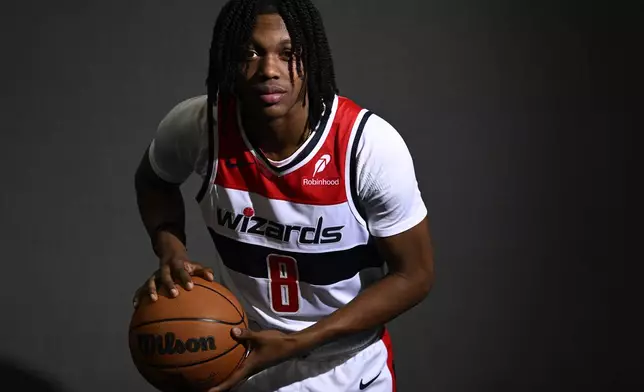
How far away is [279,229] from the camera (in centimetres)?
137

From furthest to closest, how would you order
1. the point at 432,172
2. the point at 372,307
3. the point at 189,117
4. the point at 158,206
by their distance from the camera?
1. the point at 432,172
2. the point at 158,206
3. the point at 189,117
4. the point at 372,307

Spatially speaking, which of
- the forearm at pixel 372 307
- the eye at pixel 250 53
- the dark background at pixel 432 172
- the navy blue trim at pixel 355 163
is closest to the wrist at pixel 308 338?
the forearm at pixel 372 307

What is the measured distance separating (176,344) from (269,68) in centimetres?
44

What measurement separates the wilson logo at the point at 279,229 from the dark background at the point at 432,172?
72 cm

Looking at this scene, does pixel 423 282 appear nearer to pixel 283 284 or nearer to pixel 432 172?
pixel 283 284

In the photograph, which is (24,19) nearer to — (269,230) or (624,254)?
(269,230)

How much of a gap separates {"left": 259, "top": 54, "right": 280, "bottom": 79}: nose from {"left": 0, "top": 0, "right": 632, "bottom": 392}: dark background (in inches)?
31.4

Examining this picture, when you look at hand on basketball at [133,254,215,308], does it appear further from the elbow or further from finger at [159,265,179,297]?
the elbow

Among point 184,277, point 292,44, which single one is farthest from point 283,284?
point 292,44

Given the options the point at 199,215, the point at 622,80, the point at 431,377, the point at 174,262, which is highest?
the point at 622,80

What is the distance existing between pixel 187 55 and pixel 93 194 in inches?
16.8

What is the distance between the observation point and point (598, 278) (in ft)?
6.86

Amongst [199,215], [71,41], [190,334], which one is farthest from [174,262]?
[71,41]

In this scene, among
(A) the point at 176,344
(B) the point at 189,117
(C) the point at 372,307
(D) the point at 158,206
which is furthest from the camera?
(D) the point at 158,206
